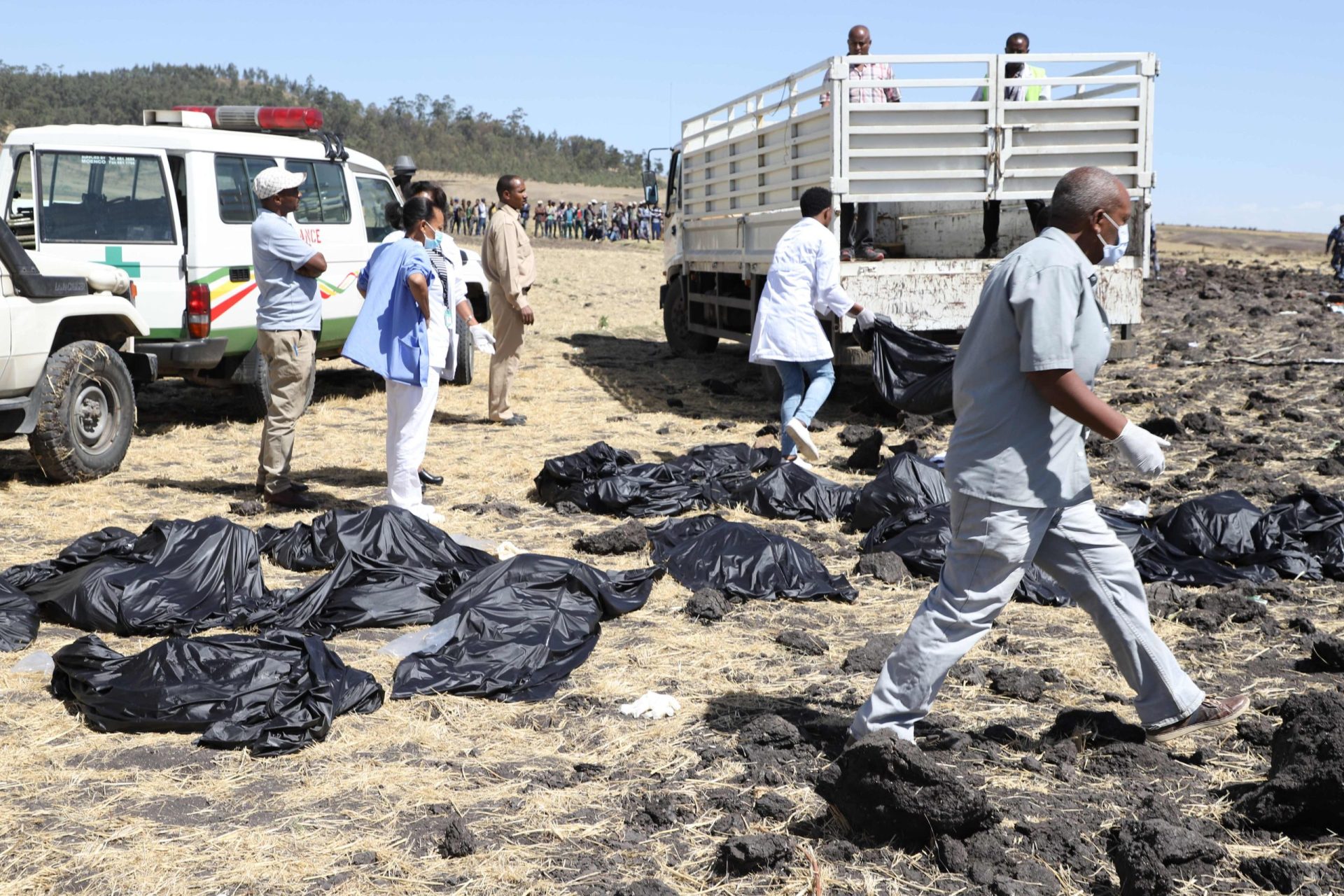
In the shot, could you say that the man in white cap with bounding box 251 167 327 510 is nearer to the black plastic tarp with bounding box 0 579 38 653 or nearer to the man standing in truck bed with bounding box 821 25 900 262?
the black plastic tarp with bounding box 0 579 38 653

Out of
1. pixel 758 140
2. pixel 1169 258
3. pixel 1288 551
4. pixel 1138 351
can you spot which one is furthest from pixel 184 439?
pixel 1169 258

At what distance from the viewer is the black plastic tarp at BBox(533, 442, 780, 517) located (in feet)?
24.3

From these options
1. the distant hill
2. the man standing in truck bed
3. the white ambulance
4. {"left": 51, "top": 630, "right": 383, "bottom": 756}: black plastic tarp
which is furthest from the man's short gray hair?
the distant hill

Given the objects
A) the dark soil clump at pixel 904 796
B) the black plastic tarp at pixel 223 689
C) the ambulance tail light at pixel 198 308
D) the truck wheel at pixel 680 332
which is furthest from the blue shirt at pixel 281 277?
the truck wheel at pixel 680 332

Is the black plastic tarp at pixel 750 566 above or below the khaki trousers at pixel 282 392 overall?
below

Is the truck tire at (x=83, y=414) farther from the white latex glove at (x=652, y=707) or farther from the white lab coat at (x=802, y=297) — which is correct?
the white latex glove at (x=652, y=707)

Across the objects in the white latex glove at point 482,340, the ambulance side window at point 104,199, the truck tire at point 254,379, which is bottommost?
the truck tire at point 254,379

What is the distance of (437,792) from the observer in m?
3.73

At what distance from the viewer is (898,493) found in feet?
22.6

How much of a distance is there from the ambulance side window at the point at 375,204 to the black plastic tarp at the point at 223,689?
24.0 ft

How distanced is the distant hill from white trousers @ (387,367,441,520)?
5818cm

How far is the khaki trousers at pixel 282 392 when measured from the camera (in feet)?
23.7

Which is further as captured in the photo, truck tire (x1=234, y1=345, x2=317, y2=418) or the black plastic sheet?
truck tire (x1=234, y1=345, x2=317, y2=418)

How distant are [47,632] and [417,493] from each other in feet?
7.24
